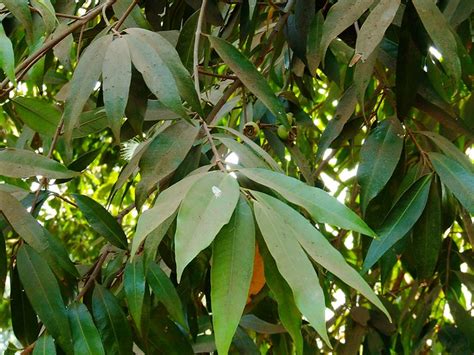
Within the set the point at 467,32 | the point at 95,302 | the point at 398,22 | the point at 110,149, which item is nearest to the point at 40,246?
the point at 95,302

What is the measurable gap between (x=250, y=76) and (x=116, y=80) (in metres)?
0.19

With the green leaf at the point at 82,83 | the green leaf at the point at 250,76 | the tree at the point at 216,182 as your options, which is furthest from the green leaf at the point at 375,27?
the green leaf at the point at 82,83

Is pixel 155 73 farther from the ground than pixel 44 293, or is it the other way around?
pixel 155 73

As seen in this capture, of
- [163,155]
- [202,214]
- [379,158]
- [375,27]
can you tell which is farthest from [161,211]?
[379,158]

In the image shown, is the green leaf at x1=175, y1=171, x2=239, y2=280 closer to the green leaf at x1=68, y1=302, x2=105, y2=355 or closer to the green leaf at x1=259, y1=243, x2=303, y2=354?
the green leaf at x1=259, y1=243, x2=303, y2=354

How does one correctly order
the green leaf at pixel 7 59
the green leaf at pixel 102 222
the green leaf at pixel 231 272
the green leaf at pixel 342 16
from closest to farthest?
1. the green leaf at pixel 231 272
2. the green leaf at pixel 7 59
3. the green leaf at pixel 342 16
4. the green leaf at pixel 102 222

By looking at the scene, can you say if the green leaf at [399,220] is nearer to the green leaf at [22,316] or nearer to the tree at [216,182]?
the tree at [216,182]

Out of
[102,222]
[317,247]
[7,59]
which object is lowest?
[102,222]

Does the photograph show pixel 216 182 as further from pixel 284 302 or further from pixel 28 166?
pixel 28 166

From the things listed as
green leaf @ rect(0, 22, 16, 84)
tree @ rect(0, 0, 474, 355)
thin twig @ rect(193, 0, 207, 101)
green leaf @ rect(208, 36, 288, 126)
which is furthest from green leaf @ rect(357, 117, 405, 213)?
green leaf @ rect(0, 22, 16, 84)

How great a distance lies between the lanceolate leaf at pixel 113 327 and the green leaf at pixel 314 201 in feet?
0.88

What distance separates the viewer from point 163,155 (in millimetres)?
860

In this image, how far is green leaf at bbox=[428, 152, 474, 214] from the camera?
90 cm

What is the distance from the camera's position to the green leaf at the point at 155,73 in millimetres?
822
